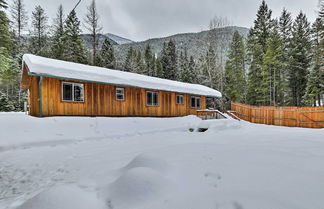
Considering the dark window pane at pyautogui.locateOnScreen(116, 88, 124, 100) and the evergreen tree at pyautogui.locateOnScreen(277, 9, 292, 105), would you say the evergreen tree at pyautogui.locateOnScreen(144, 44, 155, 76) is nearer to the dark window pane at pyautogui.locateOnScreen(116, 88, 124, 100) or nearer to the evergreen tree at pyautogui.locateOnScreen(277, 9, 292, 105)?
the evergreen tree at pyautogui.locateOnScreen(277, 9, 292, 105)

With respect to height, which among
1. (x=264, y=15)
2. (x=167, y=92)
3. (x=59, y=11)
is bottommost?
(x=167, y=92)

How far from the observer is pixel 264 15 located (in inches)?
1009

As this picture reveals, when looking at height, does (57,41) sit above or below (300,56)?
A: above

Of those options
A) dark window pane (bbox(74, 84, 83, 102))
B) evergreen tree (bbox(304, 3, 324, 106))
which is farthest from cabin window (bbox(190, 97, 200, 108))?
evergreen tree (bbox(304, 3, 324, 106))

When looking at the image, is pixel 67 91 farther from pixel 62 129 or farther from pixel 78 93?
pixel 62 129

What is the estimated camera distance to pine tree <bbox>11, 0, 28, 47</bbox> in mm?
24906

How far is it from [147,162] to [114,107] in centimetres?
837

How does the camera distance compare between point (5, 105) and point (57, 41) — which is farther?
point (57, 41)

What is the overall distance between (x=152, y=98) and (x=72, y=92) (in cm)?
569

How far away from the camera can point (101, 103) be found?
10367 millimetres

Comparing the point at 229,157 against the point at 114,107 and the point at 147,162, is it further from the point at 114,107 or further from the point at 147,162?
the point at 114,107

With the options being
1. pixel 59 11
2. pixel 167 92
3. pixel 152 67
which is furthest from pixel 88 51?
pixel 167 92

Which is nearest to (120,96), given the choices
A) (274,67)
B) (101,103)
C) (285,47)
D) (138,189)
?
(101,103)

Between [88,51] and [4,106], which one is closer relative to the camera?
[4,106]
